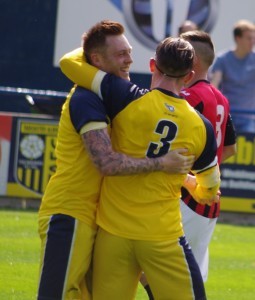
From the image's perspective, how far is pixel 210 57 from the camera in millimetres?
6664

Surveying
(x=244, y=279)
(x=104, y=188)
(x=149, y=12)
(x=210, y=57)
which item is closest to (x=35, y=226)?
(x=244, y=279)

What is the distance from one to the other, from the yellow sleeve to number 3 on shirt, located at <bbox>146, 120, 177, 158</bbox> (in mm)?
373

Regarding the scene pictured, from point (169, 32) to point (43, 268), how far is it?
12295 mm

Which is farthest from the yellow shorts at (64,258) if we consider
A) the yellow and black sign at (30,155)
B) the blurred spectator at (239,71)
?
the blurred spectator at (239,71)

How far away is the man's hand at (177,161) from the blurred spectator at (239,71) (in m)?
7.99

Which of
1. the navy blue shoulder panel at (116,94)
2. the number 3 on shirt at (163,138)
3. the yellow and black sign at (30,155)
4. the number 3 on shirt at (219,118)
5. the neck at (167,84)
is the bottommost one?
the yellow and black sign at (30,155)

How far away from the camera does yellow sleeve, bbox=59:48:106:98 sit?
554 cm

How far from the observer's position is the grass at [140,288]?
8586mm

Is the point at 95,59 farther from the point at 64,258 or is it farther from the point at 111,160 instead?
the point at 64,258

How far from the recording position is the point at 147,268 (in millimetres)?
5566

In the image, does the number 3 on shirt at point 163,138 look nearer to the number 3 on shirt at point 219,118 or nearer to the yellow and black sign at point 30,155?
the number 3 on shirt at point 219,118

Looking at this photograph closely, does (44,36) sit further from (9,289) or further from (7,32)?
(9,289)

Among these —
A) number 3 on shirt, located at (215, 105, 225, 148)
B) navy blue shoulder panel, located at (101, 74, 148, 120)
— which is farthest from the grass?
navy blue shoulder panel, located at (101, 74, 148, 120)

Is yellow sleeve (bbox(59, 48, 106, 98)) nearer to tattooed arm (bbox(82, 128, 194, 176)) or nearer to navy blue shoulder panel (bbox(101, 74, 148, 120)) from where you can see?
navy blue shoulder panel (bbox(101, 74, 148, 120))
